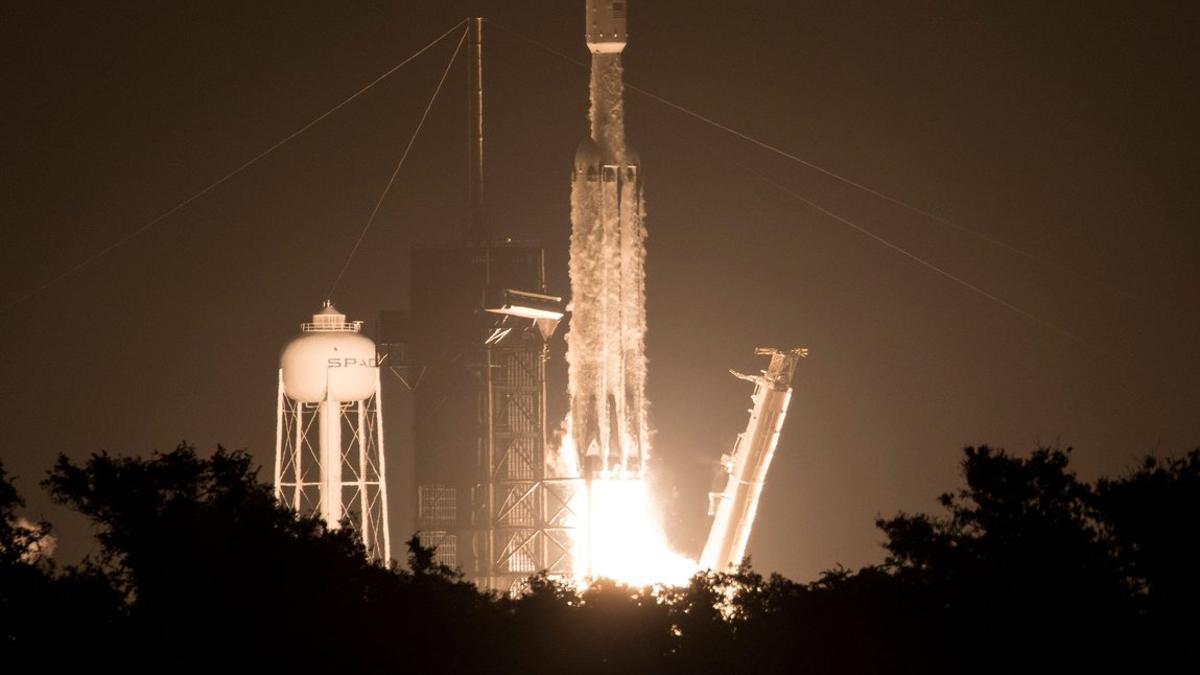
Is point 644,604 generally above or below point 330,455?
below

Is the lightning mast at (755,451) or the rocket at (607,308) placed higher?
the rocket at (607,308)

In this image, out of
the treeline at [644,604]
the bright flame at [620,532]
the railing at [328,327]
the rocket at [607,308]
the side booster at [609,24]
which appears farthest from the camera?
the railing at [328,327]

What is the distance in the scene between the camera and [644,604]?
61.8 m

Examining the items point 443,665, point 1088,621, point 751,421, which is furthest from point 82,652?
point 751,421

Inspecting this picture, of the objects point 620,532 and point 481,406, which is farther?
point 481,406

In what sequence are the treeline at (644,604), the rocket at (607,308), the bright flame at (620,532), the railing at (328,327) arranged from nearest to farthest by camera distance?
1. the treeline at (644,604)
2. the rocket at (607,308)
3. the bright flame at (620,532)
4. the railing at (328,327)

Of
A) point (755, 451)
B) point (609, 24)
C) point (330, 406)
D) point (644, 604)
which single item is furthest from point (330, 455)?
point (644, 604)

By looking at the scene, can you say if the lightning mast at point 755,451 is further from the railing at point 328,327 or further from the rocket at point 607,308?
the railing at point 328,327

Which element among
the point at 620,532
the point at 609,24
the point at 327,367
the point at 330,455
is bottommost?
the point at 620,532

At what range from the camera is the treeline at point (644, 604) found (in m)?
55.0

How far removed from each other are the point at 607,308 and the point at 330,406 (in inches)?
422

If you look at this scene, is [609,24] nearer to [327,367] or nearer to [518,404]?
[327,367]

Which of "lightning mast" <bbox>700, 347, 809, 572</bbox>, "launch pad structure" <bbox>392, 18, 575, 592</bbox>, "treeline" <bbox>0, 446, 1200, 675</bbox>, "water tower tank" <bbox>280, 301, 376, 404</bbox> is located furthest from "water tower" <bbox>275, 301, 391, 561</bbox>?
"treeline" <bbox>0, 446, 1200, 675</bbox>

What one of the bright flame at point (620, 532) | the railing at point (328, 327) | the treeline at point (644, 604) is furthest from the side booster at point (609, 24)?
the treeline at point (644, 604)
